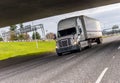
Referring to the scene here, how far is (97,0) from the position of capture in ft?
115

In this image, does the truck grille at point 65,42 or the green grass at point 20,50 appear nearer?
the truck grille at point 65,42

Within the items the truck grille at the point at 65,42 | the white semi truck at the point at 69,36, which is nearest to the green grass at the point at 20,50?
the white semi truck at the point at 69,36

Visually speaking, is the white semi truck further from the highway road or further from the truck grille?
the highway road

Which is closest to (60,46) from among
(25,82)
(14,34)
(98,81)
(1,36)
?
(25,82)

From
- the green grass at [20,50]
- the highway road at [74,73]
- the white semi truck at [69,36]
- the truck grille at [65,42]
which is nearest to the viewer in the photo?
the highway road at [74,73]

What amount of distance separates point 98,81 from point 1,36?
131 meters

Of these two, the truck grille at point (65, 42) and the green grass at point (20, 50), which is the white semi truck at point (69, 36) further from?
the green grass at point (20, 50)

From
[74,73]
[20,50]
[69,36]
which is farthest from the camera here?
[20,50]

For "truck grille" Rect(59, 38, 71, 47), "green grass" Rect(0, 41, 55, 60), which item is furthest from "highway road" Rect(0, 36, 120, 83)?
"green grass" Rect(0, 41, 55, 60)

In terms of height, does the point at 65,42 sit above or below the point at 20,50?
above

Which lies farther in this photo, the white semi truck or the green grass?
the green grass

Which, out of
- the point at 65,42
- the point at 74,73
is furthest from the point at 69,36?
the point at 74,73

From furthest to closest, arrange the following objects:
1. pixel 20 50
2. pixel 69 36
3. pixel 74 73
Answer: pixel 20 50 < pixel 69 36 < pixel 74 73

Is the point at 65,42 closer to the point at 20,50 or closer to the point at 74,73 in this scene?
the point at 74,73
